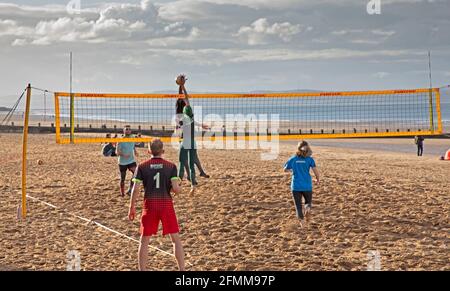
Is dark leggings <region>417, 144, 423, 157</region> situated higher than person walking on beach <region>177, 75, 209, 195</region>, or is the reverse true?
person walking on beach <region>177, 75, 209, 195</region>

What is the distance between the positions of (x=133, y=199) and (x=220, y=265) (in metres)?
1.48

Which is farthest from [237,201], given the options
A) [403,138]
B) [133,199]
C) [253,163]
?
[403,138]

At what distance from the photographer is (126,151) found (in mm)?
11133

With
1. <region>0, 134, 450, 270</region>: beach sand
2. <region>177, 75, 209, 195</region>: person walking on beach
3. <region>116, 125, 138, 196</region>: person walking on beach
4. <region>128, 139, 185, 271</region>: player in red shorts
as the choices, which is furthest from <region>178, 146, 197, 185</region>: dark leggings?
<region>128, 139, 185, 271</region>: player in red shorts

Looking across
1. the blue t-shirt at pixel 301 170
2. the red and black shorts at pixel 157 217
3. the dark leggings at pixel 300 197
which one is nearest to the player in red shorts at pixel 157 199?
the red and black shorts at pixel 157 217

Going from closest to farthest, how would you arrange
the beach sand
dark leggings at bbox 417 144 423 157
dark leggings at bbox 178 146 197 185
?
the beach sand < dark leggings at bbox 178 146 197 185 < dark leggings at bbox 417 144 423 157

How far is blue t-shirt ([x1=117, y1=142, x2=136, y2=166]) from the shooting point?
437 inches

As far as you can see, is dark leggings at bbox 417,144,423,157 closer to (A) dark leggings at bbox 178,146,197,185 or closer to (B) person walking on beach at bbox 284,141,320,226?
(A) dark leggings at bbox 178,146,197,185

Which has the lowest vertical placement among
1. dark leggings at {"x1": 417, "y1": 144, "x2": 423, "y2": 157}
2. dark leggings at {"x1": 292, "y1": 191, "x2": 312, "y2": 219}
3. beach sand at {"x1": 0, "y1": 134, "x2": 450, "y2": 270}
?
beach sand at {"x1": 0, "y1": 134, "x2": 450, "y2": 270}

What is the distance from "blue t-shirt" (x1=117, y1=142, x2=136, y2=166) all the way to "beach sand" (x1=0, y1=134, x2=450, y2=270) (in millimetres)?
770

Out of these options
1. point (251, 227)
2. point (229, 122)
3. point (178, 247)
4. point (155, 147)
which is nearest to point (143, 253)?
point (178, 247)

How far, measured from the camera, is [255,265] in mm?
6918

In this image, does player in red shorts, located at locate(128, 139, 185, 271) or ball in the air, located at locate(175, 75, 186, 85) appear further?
ball in the air, located at locate(175, 75, 186, 85)
